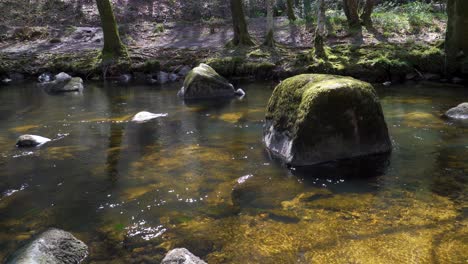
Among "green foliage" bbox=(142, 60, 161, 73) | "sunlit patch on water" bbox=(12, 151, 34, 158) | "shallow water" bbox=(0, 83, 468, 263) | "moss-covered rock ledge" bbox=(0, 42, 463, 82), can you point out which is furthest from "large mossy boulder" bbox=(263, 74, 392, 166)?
"green foliage" bbox=(142, 60, 161, 73)

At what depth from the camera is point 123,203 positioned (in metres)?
5.58

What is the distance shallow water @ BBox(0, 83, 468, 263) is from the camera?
4.39 meters

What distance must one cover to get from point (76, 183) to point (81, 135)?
3179mm

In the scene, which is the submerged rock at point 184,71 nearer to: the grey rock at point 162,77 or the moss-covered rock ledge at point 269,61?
the moss-covered rock ledge at point 269,61

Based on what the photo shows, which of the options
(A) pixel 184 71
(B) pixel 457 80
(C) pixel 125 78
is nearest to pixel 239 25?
(A) pixel 184 71

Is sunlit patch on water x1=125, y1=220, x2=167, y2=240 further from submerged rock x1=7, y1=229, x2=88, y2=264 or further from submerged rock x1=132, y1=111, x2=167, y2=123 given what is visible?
submerged rock x1=132, y1=111, x2=167, y2=123

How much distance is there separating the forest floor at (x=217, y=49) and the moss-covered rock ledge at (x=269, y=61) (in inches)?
1.4

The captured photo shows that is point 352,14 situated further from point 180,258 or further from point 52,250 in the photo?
point 52,250

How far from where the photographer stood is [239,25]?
750 inches

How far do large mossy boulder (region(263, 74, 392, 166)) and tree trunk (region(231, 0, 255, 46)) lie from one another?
12.4 m

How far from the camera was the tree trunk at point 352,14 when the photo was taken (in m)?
19.5

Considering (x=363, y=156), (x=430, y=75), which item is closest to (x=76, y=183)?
(x=363, y=156)

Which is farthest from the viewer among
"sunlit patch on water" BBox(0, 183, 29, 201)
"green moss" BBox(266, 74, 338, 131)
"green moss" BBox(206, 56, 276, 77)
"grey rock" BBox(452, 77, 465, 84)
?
"green moss" BBox(206, 56, 276, 77)

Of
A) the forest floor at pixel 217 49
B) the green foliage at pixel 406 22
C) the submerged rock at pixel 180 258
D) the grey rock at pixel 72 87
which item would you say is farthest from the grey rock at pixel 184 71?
the submerged rock at pixel 180 258
